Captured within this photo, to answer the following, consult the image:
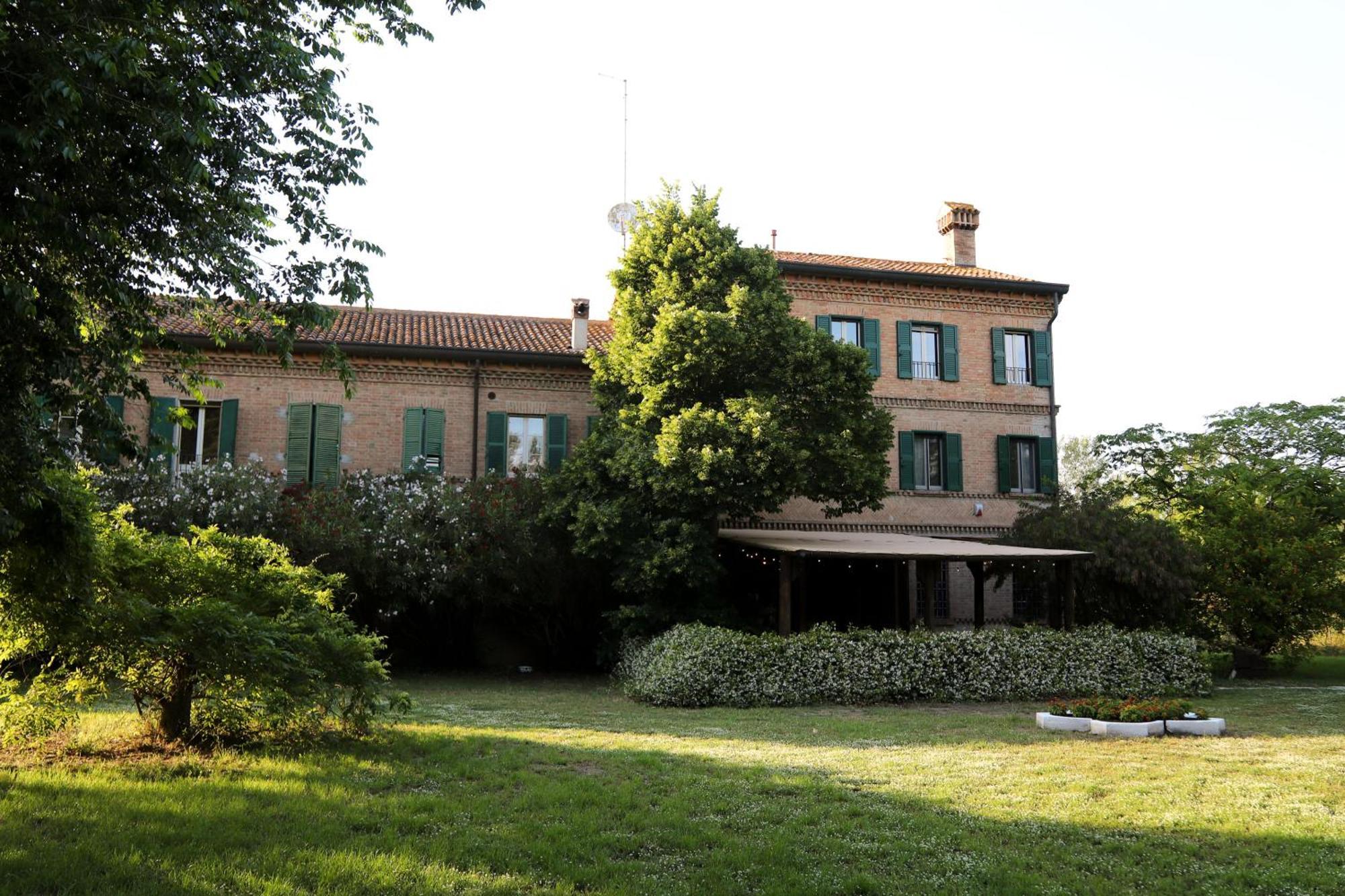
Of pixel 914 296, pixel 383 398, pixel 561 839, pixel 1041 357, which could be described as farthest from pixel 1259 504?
pixel 561 839

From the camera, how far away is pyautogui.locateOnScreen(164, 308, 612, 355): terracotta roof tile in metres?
21.5

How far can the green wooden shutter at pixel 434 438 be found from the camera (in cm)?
2142


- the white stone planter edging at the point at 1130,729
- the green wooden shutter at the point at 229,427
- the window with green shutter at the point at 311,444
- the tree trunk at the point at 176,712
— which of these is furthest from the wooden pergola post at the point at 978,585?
the green wooden shutter at the point at 229,427

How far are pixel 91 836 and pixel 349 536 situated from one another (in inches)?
440

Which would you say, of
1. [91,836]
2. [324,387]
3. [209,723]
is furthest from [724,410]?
[91,836]

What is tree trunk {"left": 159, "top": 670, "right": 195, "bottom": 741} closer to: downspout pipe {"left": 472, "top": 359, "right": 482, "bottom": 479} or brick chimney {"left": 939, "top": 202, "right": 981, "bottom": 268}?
downspout pipe {"left": 472, "top": 359, "right": 482, "bottom": 479}

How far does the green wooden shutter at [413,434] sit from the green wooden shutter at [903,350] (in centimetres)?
1137

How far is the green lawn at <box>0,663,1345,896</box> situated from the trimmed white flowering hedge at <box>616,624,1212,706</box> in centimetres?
434

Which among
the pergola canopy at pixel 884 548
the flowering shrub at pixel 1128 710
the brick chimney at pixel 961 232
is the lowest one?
the flowering shrub at pixel 1128 710

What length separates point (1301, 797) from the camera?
761 cm

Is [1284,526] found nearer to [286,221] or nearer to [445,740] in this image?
[445,740]

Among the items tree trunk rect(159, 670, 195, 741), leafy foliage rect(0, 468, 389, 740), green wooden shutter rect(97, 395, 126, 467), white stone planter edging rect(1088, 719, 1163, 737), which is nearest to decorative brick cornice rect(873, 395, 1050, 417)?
white stone planter edging rect(1088, 719, 1163, 737)

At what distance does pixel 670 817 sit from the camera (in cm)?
670

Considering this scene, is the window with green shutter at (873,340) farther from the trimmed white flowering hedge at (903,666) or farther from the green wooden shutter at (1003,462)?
the trimmed white flowering hedge at (903,666)
